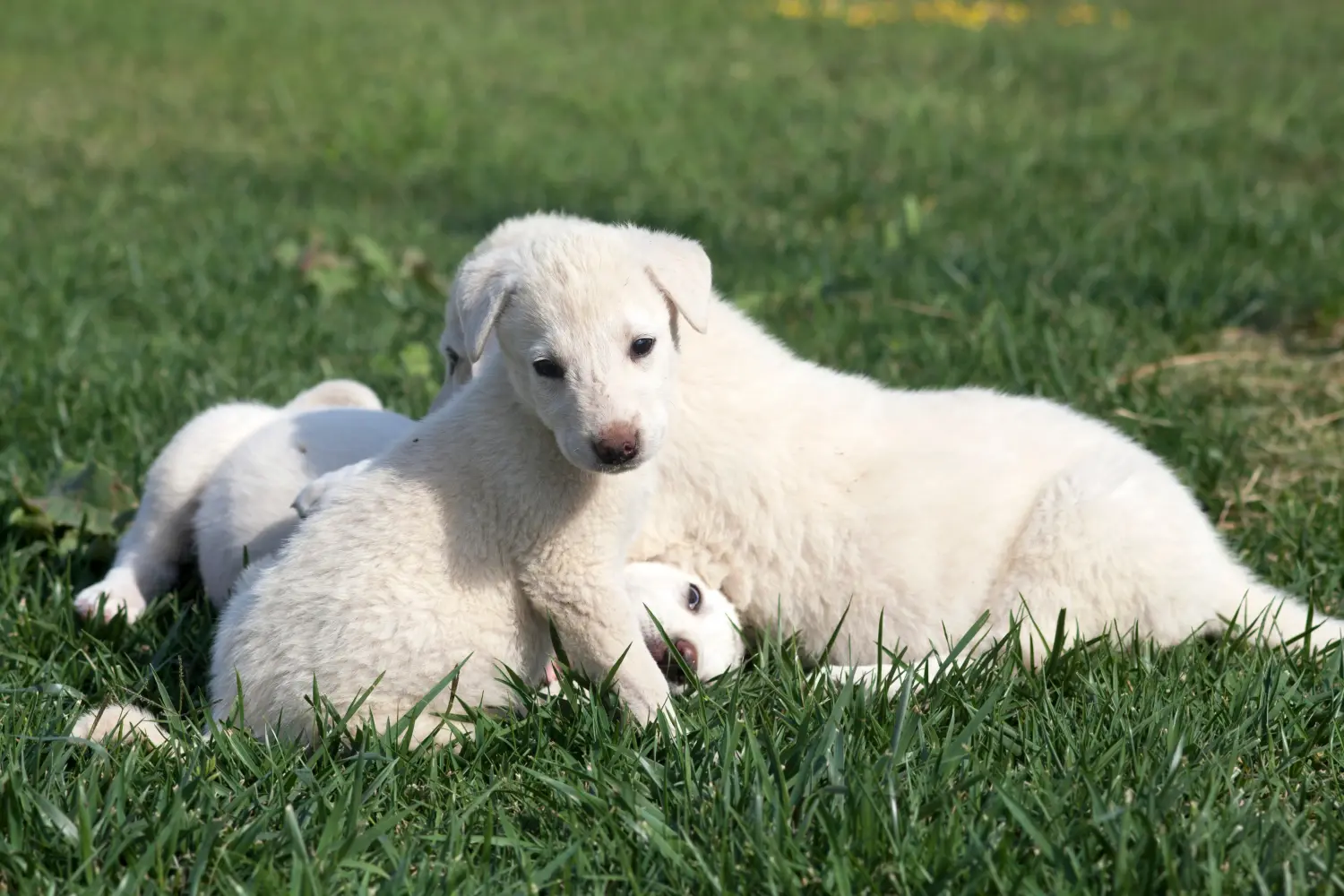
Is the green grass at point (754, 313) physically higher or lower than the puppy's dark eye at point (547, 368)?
lower

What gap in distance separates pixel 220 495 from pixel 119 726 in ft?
3.67

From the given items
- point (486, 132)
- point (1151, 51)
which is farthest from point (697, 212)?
point (1151, 51)

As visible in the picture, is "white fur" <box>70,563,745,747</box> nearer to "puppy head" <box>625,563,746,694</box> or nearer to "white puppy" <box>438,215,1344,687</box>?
"puppy head" <box>625,563,746,694</box>

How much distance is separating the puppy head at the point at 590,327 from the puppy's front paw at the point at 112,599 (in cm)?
136

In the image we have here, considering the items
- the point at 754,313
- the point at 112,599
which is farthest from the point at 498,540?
the point at 754,313

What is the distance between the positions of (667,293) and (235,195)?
258 inches

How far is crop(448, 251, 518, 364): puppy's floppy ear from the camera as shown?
3.18 metres

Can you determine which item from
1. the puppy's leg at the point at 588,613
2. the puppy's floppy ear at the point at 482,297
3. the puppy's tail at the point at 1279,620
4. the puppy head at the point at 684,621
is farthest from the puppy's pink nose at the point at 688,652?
the puppy's tail at the point at 1279,620

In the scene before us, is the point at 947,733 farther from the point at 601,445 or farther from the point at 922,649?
the point at 601,445

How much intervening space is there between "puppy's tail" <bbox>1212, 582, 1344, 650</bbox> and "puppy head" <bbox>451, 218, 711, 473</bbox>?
61.5 inches

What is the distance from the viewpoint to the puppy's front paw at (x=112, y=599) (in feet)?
12.7

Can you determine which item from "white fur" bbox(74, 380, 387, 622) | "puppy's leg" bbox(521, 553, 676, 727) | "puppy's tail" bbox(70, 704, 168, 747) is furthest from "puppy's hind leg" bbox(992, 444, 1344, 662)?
"puppy's tail" bbox(70, 704, 168, 747)

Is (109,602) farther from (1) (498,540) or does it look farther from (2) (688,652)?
(2) (688,652)

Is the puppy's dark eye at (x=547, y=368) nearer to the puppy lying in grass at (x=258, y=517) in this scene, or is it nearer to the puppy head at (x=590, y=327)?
the puppy head at (x=590, y=327)
